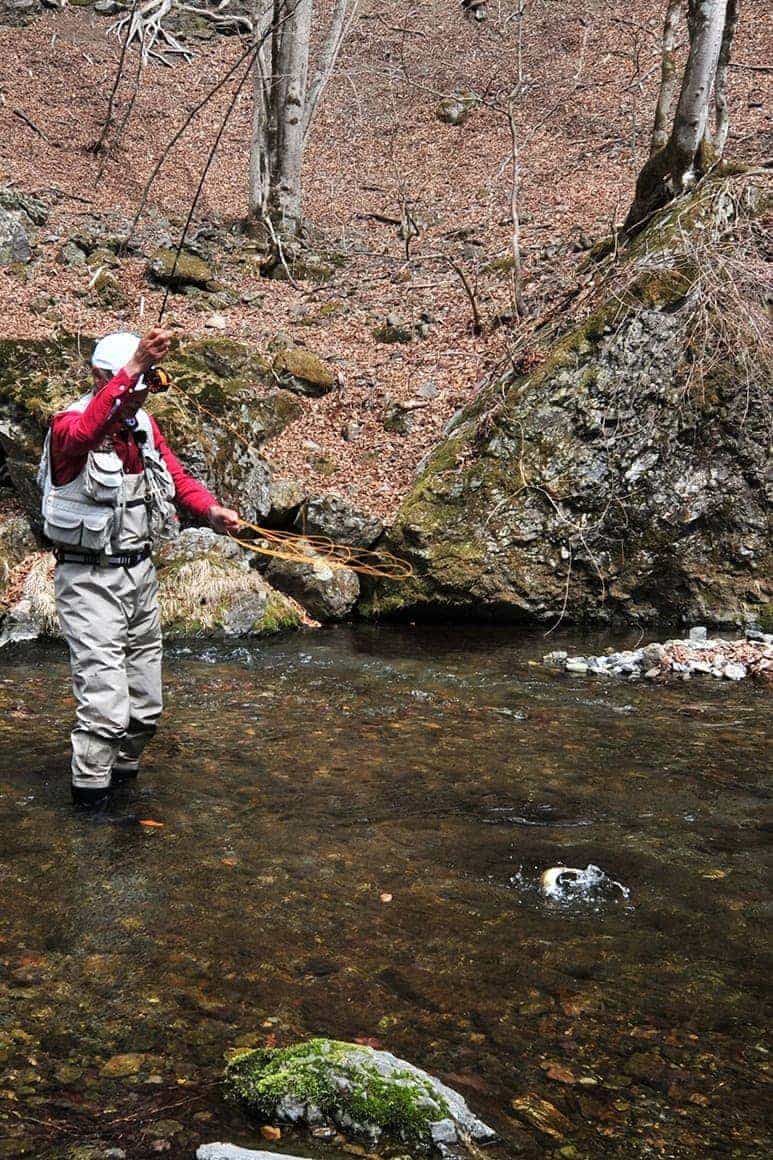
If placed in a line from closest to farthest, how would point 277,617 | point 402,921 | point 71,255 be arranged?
1. point 402,921
2. point 277,617
3. point 71,255

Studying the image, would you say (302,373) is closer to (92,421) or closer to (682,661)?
(682,661)

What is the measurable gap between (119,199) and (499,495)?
38.2ft

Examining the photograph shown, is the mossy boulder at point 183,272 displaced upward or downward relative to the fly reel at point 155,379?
upward

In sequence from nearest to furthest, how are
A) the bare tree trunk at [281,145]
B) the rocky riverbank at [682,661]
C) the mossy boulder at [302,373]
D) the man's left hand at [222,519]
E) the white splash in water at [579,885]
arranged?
1. the white splash in water at [579,885]
2. the man's left hand at [222,519]
3. the rocky riverbank at [682,661]
4. the mossy boulder at [302,373]
5. the bare tree trunk at [281,145]

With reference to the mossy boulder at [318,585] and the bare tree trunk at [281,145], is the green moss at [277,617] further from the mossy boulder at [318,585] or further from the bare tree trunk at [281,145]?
the bare tree trunk at [281,145]

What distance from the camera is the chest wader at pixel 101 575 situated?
451 centimetres

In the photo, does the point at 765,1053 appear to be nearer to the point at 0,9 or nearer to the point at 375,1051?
the point at 375,1051

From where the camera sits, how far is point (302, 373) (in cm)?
1165

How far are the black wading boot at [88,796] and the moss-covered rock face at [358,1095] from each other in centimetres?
226

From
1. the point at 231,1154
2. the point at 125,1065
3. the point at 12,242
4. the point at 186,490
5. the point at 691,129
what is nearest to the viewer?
the point at 231,1154

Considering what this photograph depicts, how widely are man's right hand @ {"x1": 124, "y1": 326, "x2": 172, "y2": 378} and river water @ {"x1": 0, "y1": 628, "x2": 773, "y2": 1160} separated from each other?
2.12 meters

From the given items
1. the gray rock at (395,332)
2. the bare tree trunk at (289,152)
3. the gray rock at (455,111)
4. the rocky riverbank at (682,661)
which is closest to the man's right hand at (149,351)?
the rocky riverbank at (682,661)

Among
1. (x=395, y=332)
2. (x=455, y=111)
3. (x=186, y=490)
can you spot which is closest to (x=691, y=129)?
(x=395, y=332)

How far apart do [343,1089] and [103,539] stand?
2823 millimetres
